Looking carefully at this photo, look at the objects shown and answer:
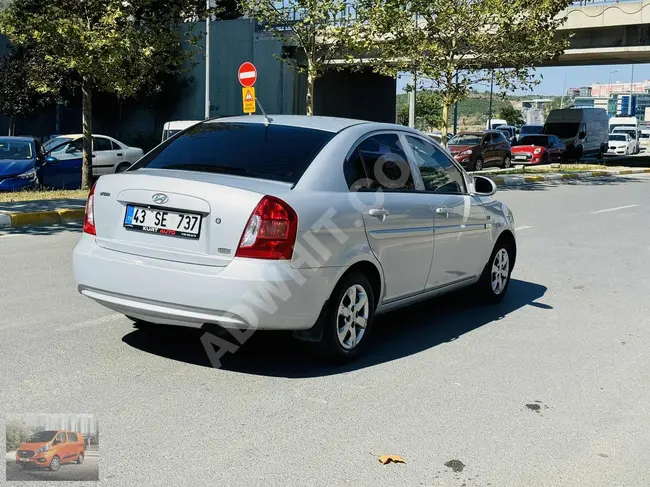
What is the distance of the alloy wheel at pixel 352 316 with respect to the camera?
17.0 ft

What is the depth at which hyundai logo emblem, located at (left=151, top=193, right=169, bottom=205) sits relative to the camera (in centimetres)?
483

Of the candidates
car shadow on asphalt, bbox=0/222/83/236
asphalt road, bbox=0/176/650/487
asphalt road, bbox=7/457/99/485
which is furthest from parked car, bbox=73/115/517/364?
car shadow on asphalt, bbox=0/222/83/236

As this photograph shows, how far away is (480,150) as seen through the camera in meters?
31.0

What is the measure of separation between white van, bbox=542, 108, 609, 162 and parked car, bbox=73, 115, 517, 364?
36631 millimetres

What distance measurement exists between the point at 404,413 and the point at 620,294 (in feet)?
14.1

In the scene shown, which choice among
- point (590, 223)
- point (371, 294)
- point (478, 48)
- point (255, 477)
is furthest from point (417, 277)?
point (478, 48)

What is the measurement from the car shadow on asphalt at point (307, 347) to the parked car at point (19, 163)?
444 inches

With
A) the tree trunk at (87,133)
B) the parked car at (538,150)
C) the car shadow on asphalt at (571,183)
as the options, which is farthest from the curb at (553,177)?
the tree trunk at (87,133)

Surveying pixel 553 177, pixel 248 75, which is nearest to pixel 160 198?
pixel 248 75

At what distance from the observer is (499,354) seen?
5707 mm

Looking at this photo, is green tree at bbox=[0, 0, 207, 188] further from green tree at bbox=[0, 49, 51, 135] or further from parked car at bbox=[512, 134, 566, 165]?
green tree at bbox=[0, 49, 51, 135]

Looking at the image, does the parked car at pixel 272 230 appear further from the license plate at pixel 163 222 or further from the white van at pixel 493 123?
the white van at pixel 493 123

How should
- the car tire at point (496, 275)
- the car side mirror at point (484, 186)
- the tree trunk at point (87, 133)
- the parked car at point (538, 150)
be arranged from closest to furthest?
the car side mirror at point (484, 186), the car tire at point (496, 275), the tree trunk at point (87, 133), the parked car at point (538, 150)

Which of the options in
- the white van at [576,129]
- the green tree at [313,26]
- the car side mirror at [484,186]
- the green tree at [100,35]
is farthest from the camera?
the white van at [576,129]
